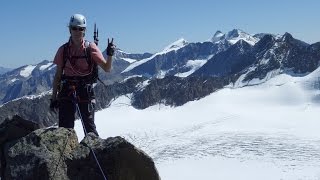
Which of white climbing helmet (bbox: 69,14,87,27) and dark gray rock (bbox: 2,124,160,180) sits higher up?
white climbing helmet (bbox: 69,14,87,27)

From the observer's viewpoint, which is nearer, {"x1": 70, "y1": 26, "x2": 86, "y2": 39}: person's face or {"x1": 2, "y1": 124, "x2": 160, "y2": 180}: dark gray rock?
{"x1": 2, "y1": 124, "x2": 160, "y2": 180}: dark gray rock

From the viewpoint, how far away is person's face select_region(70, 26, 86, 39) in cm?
1241

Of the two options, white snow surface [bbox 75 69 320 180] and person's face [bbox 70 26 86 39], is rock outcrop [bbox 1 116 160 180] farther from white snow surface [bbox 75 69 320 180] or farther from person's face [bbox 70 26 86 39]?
white snow surface [bbox 75 69 320 180]

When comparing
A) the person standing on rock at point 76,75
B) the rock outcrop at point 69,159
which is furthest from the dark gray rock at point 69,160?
the person standing on rock at point 76,75

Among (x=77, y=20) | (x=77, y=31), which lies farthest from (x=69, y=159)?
(x=77, y=20)

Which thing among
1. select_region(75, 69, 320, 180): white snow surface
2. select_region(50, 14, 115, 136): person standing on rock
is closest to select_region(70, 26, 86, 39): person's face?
select_region(50, 14, 115, 136): person standing on rock

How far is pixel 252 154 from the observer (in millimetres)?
94500

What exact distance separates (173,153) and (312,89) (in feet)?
335

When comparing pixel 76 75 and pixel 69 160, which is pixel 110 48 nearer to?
pixel 76 75

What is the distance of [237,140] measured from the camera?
105 m

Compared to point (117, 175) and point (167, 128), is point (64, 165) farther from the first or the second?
point (167, 128)

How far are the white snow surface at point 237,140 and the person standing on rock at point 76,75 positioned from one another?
62928mm

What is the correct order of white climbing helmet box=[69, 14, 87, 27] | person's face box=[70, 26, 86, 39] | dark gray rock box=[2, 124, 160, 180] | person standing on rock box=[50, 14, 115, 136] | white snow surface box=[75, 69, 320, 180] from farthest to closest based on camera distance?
1. white snow surface box=[75, 69, 320, 180]
2. person standing on rock box=[50, 14, 115, 136]
3. person's face box=[70, 26, 86, 39]
4. white climbing helmet box=[69, 14, 87, 27]
5. dark gray rock box=[2, 124, 160, 180]

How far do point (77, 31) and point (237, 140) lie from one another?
9503 cm
